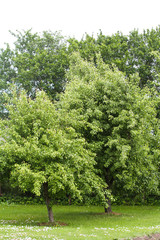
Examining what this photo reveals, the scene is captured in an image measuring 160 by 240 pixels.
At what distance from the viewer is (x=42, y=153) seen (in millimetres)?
18625

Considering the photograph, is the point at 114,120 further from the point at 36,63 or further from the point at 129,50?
the point at 36,63

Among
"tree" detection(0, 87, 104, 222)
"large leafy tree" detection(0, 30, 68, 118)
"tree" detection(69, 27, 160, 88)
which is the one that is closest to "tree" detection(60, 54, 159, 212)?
"tree" detection(0, 87, 104, 222)

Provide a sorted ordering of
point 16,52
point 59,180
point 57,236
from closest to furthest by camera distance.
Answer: point 57,236 → point 59,180 → point 16,52

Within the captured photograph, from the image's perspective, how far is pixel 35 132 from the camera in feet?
62.9

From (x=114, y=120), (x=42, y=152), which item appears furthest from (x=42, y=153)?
(x=114, y=120)

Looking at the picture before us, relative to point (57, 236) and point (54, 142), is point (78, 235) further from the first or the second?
point (54, 142)

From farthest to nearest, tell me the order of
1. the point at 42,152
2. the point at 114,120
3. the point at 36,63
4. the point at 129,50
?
the point at 36,63 → the point at 129,50 → the point at 114,120 → the point at 42,152

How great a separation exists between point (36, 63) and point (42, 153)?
1110 inches

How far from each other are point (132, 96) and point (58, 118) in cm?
683

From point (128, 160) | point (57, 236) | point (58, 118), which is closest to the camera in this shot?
point (57, 236)

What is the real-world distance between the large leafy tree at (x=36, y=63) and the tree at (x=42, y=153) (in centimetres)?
2080

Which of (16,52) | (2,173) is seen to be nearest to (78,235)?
(2,173)

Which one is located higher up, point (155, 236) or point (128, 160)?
point (128, 160)

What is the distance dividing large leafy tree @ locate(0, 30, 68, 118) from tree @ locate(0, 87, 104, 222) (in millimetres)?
20801
